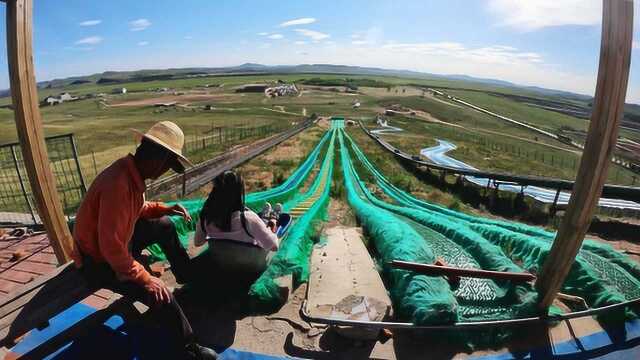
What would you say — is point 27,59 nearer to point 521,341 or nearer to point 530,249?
point 521,341

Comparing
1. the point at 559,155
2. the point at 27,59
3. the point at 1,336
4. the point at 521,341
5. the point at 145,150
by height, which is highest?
the point at 27,59

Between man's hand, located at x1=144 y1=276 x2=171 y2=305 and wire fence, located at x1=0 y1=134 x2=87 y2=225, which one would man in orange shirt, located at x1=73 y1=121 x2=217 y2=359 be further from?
wire fence, located at x1=0 y1=134 x2=87 y2=225

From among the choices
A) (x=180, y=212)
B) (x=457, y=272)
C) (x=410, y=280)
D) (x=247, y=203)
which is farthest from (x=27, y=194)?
(x=457, y=272)

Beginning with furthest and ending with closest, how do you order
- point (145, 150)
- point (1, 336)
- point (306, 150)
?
1. point (306, 150)
2. point (145, 150)
3. point (1, 336)

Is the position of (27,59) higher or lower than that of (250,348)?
higher

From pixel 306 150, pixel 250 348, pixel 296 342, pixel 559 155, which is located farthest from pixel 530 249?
pixel 559 155
